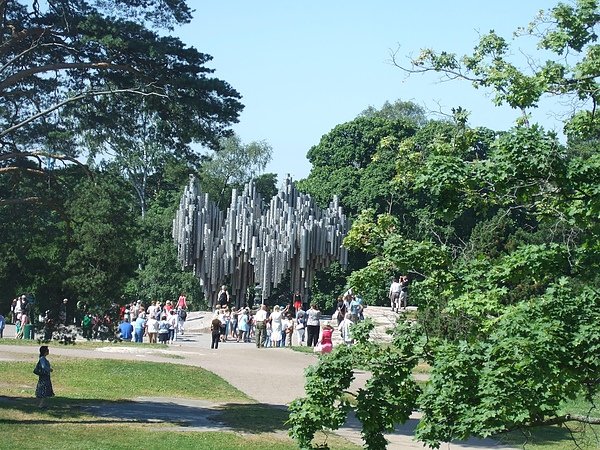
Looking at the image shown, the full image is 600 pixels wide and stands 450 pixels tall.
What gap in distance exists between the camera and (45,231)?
26.7m

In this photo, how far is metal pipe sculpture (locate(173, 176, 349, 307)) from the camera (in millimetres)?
53500

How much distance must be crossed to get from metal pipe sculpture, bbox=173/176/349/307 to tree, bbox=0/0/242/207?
89.1ft

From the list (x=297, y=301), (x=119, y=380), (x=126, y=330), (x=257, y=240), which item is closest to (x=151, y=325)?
(x=126, y=330)

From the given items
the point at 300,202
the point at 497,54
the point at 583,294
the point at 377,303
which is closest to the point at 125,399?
the point at 497,54

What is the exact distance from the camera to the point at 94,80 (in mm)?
25625

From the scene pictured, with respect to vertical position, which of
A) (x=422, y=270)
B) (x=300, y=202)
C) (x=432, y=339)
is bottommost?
(x=432, y=339)

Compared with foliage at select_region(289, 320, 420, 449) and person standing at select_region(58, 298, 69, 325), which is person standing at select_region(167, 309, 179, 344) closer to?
person standing at select_region(58, 298, 69, 325)

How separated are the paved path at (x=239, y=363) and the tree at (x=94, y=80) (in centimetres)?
672

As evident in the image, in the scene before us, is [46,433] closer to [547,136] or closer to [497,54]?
[497,54]

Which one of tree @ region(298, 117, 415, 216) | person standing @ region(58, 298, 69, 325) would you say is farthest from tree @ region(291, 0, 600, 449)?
tree @ region(298, 117, 415, 216)

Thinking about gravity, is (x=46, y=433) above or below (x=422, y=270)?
below

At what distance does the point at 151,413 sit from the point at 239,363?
1024 cm

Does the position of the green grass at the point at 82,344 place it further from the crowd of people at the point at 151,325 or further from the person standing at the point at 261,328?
the person standing at the point at 261,328

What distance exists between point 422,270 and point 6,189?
15.8 meters
